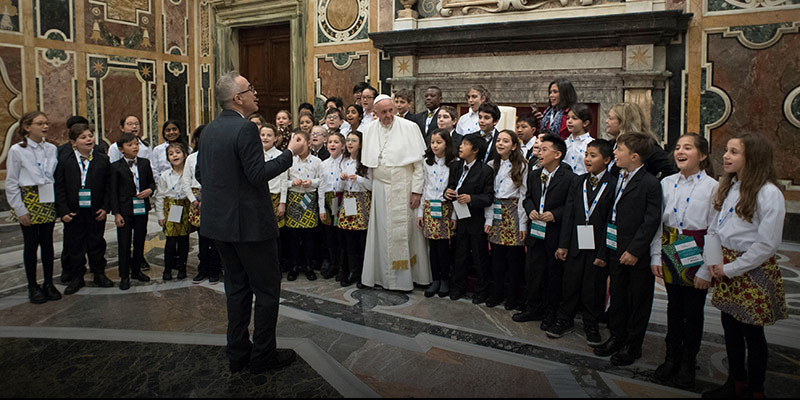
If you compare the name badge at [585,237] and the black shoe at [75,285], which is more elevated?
the name badge at [585,237]

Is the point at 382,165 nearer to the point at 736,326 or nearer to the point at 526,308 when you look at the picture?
the point at 526,308

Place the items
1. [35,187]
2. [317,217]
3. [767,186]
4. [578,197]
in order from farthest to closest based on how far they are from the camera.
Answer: [317,217] < [35,187] < [578,197] < [767,186]

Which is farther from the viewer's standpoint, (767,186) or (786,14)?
(786,14)

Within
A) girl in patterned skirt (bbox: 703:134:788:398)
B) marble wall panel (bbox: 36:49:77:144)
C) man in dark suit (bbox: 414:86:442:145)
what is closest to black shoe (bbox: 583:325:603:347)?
girl in patterned skirt (bbox: 703:134:788:398)

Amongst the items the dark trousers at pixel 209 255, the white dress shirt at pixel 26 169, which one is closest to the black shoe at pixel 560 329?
the dark trousers at pixel 209 255

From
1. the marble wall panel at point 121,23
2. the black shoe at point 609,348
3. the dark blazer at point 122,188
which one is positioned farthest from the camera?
the marble wall panel at point 121,23

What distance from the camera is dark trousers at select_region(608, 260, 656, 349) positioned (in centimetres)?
328

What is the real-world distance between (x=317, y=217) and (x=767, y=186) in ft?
11.8

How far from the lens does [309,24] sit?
9391mm

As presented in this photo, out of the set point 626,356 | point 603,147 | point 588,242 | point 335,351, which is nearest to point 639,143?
point 603,147

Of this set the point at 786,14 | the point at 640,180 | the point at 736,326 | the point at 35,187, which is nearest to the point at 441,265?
the point at 640,180

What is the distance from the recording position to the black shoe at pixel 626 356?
328 centimetres

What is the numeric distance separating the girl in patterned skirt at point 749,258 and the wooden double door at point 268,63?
830cm

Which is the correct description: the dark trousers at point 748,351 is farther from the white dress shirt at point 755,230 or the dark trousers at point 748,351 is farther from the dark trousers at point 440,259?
the dark trousers at point 440,259
